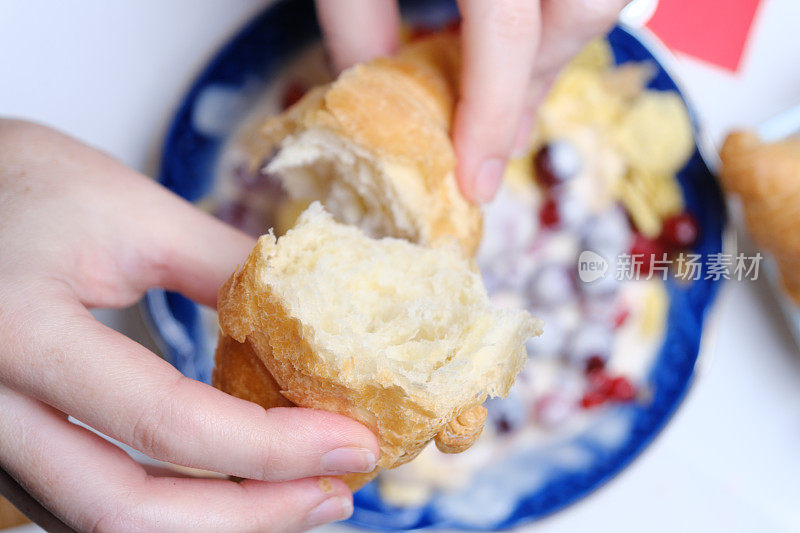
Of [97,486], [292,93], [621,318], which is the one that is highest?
[292,93]

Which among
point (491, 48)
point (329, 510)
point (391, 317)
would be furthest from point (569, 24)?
point (329, 510)

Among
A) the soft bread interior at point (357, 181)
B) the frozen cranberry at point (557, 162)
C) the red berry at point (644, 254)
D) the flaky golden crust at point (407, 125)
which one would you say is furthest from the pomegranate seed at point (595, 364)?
the soft bread interior at point (357, 181)

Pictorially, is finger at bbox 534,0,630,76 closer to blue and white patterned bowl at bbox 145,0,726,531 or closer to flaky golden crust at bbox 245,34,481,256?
flaky golden crust at bbox 245,34,481,256

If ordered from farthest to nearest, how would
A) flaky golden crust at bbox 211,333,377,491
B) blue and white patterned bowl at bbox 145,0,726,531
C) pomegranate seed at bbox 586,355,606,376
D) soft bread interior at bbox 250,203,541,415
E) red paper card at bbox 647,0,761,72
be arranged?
red paper card at bbox 647,0,761,72
pomegranate seed at bbox 586,355,606,376
blue and white patterned bowl at bbox 145,0,726,531
flaky golden crust at bbox 211,333,377,491
soft bread interior at bbox 250,203,541,415

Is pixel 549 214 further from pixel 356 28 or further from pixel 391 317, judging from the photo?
pixel 391 317

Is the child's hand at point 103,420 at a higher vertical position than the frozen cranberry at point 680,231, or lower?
higher

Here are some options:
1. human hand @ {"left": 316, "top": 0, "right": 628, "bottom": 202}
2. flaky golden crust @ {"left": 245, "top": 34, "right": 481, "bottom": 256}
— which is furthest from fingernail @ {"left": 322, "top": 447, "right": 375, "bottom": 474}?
human hand @ {"left": 316, "top": 0, "right": 628, "bottom": 202}

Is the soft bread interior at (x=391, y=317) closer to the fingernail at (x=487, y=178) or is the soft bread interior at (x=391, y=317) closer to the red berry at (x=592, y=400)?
the fingernail at (x=487, y=178)
